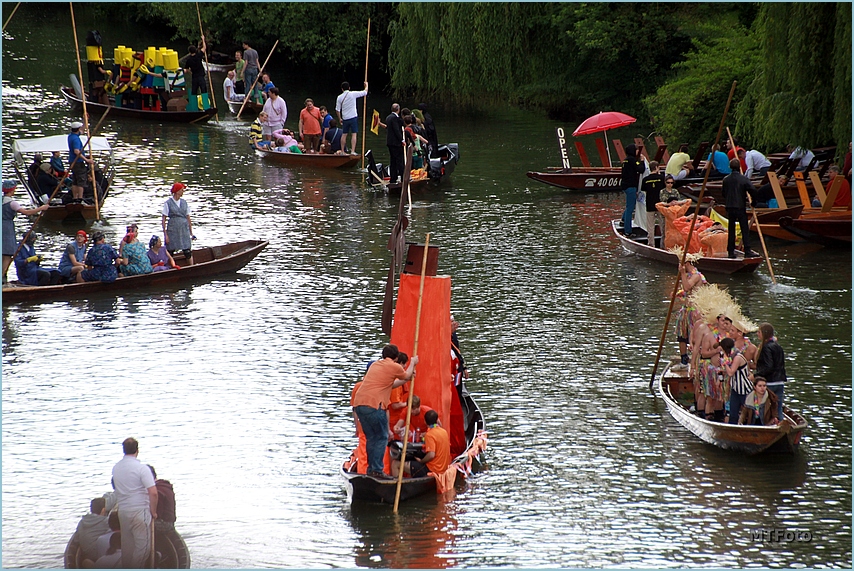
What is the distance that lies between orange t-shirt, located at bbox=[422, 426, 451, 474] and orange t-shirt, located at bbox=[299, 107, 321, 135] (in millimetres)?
18634

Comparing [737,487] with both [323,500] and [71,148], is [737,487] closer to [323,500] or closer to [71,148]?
[323,500]

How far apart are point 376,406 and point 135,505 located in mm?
2510

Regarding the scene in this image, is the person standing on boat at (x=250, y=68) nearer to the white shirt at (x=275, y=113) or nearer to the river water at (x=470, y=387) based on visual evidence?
the white shirt at (x=275, y=113)

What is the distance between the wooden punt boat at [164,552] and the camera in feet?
29.4

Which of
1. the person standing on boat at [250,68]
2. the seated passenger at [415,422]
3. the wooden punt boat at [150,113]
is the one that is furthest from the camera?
the person standing on boat at [250,68]

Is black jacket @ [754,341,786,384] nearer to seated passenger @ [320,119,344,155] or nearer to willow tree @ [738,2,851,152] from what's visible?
willow tree @ [738,2,851,152]

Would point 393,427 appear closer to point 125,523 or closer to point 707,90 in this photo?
point 125,523

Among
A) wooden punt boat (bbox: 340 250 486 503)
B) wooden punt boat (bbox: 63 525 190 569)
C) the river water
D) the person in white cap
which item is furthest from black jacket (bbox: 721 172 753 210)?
the person in white cap

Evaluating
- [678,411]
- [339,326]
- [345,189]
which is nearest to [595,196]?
[345,189]

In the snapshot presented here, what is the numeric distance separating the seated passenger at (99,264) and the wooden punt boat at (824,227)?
12164 mm

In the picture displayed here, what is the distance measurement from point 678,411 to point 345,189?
48.9ft

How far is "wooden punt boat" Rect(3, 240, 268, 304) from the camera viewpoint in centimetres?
1705

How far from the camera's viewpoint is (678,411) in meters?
12.1

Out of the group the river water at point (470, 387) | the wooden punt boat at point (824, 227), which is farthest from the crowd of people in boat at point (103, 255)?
the wooden punt boat at point (824, 227)
